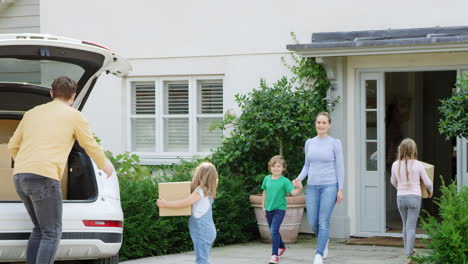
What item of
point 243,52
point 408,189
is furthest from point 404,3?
point 408,189

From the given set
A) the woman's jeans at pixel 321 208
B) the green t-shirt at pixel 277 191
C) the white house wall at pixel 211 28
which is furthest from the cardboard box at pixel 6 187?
the white house wall at pixel 211 28

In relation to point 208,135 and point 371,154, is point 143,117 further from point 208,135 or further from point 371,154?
point 371,154

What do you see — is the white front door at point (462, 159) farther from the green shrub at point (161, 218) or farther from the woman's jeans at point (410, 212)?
Answer: the green shrub at point (161, 218)

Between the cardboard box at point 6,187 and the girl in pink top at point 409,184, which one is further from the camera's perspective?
the girl in pink top at point 409,184

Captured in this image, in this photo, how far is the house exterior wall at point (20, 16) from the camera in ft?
45.8

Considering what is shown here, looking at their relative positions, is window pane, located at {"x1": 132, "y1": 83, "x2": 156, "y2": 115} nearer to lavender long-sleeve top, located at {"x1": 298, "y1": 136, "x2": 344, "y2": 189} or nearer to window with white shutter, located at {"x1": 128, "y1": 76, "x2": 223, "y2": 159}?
window with white shutter, located at {"x1": 128, "y1": 76, "x2": 223, "y2": 159}

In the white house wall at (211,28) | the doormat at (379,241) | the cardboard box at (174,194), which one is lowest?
the doormat at (379,241)

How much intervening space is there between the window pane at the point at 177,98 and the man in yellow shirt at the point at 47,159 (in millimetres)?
6345

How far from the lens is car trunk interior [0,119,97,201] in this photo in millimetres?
7020

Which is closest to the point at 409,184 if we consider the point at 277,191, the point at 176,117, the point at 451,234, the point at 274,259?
the point at 451,234

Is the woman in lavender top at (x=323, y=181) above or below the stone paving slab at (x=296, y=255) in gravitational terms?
above

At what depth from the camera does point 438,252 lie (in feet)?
26.6

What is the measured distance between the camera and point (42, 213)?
631 cm

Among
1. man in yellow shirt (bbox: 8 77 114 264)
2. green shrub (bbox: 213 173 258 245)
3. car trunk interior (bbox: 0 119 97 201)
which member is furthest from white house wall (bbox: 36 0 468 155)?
man in yellow shirt (bbox: 8 77 114 264)
